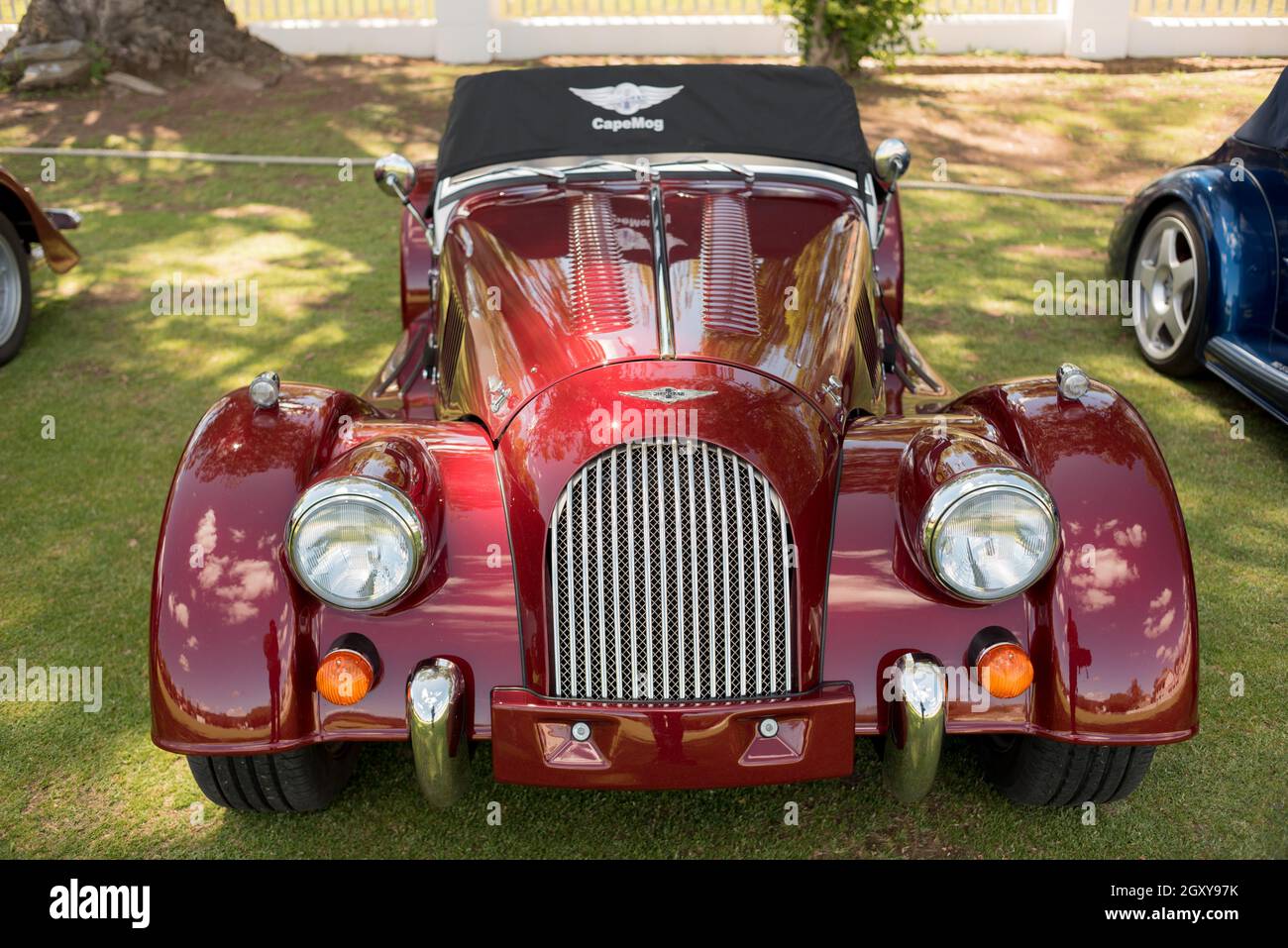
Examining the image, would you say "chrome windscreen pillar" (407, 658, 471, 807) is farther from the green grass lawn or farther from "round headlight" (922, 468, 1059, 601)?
"round headlight" (922, 468, 1059, 601)

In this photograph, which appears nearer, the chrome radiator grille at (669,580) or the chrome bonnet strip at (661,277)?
the chrome radiator grille at (669,580)

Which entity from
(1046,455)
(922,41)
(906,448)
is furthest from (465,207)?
(922,41)

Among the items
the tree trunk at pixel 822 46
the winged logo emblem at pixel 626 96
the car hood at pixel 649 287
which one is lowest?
the car hood at pixel 649 287

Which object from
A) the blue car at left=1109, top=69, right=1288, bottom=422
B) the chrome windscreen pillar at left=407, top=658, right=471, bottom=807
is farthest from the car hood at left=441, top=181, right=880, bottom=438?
the blue car at left=1109, top=69, right=1288, bottom=422

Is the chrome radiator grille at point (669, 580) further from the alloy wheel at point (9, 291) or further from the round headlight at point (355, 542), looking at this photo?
the alloy wheel at point (9, 291)

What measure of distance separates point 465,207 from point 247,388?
1254 mm

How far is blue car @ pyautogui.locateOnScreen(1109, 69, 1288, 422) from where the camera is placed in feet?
17.7

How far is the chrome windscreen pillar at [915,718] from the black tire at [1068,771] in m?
0.45

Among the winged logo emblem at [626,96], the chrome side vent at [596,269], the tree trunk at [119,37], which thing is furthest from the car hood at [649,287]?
the tree trunk at [119,37]

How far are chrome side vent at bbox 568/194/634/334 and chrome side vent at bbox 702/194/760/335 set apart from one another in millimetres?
262

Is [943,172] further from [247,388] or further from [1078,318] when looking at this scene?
[247,388]

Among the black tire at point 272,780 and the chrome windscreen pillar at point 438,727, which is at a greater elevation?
the chrome windscreen pillar at point 438,727

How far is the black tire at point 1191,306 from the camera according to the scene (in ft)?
18.7
